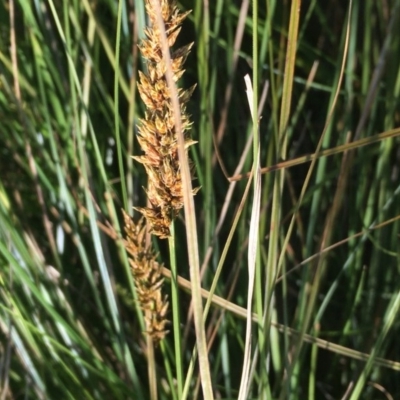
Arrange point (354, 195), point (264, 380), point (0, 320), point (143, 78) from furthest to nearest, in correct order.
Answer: point (354, 195) < point (0, 320) < point (264, 380) < point (143, 78)

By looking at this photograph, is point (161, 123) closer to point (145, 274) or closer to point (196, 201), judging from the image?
point (145, 274)

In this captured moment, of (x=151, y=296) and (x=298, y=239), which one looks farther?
(x=298, y=239)

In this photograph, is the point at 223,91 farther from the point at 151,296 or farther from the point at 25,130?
the point at 151,296

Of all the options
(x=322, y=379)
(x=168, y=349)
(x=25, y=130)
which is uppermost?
(x=25, y=130)

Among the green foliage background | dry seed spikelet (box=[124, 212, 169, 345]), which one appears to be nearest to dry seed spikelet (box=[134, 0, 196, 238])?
dry seed spikelet (box=[124, 212, 169, 345])

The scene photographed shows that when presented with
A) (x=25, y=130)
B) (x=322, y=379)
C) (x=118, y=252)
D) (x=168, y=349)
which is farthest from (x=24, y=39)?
(x=322, y=379)

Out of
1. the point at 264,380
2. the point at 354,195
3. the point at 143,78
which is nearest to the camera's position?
the point at 143,78

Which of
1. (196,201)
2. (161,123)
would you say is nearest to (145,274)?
(161,123)

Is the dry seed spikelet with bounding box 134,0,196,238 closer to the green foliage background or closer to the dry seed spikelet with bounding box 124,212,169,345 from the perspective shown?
the dry seed spikelet with bounding box 124,212,169,345
